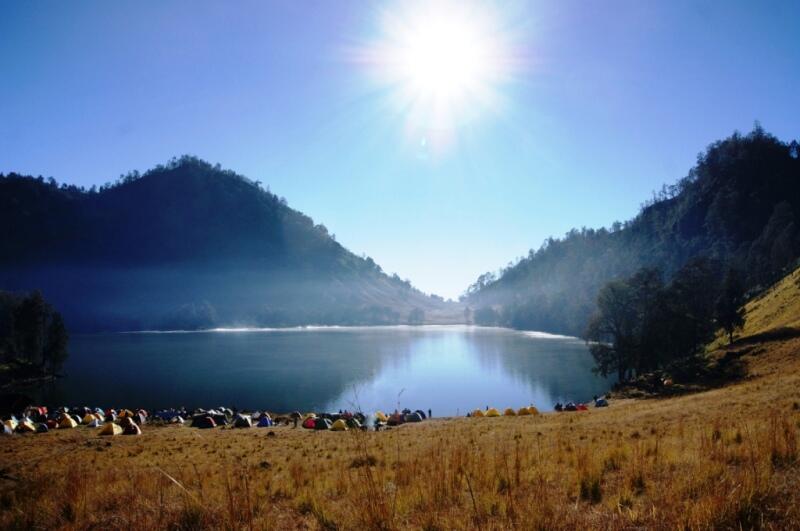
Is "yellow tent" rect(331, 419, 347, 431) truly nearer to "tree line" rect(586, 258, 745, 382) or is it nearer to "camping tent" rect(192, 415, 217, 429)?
"camping tent" rect(192, 415, 217, 429)

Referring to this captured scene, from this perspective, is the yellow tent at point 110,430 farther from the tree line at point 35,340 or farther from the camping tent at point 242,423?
the tree line at point 35,340

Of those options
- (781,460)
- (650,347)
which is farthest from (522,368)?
(781,460)

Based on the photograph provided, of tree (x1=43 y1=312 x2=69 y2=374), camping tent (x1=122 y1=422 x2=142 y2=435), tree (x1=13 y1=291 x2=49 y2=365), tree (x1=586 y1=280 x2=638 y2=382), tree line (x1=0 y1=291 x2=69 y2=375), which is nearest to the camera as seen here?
camping tent (x1=122 y1=422 x2=142 y2=435)

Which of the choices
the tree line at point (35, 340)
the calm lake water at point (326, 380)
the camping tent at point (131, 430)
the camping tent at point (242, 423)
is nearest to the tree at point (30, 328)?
the tree line at point (35, 340)

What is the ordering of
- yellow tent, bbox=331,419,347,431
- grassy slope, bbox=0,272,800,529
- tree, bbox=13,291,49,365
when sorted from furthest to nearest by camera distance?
tree, bbox=13,291,49,365 < yellow tent, bbox=331,419,347,431 < grassy slope, bbox=0,272,800,529

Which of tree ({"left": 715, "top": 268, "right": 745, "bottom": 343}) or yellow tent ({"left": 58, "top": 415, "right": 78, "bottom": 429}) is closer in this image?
yellow tent ({"left": 58, "top": 415, "right": 78, "bottom": 429})

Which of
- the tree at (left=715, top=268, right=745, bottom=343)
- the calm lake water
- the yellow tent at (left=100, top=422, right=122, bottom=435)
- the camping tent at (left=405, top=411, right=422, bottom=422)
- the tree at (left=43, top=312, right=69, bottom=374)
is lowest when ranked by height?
the calm lake water

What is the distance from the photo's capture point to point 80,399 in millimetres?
59125

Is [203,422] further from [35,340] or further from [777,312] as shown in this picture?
[35,340]

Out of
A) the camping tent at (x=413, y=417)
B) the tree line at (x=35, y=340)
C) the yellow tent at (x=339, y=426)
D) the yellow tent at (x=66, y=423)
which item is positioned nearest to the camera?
the yellow tent at (x=339, y=426)

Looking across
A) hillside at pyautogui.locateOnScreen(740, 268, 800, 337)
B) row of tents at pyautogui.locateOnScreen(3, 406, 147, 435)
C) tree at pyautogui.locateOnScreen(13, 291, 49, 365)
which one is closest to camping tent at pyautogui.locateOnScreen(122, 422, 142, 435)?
row of tents at pyautogui.locateOnScreen(3, 406, 147, 435)

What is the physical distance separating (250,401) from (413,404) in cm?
2103

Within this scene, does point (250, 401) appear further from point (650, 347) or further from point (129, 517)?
point (129, 517)

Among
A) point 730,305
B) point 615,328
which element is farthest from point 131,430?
point 730,305
